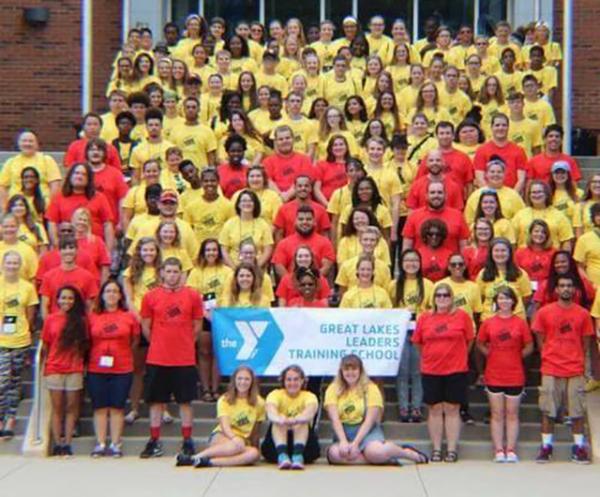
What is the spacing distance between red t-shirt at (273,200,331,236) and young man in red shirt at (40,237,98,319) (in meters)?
2.37

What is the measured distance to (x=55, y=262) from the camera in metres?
12.8

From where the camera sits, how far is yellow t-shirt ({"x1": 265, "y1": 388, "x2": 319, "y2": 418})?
1154 cm

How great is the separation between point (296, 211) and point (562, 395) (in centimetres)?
360

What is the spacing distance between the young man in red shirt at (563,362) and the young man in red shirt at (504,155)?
3.19 m

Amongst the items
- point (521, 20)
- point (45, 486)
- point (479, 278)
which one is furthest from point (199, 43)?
point (45, 486)

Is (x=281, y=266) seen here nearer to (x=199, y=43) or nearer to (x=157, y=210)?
(x=157, y=210)

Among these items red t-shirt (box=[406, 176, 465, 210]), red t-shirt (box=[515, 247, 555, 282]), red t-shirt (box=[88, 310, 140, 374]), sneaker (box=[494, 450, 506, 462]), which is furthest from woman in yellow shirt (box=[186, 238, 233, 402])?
red t-shirt (box=[515, 247, 555, 282])

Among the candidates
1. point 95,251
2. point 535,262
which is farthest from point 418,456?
point 95,251

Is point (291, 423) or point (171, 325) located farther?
point (171, 325)

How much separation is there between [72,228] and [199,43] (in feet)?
21.4

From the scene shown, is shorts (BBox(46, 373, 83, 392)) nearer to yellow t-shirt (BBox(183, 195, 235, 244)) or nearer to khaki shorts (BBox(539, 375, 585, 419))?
yellow t-shirt (BBox(183, 195, 235, 244))

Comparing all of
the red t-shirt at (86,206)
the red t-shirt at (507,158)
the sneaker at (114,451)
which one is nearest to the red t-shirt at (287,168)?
the red t-shirt at (507,158)

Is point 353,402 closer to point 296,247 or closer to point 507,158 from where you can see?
point 296,247

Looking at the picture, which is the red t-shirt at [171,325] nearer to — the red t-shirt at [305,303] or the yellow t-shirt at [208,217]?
the red t-shirt at [305,303]
